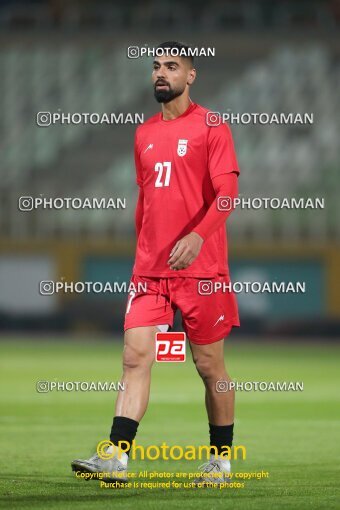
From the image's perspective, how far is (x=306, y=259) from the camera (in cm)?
4550

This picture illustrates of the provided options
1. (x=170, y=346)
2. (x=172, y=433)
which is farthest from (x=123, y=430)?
(x=172, y=433)

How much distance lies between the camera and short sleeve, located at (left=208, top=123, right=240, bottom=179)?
756 cm

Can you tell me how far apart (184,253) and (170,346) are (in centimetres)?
68

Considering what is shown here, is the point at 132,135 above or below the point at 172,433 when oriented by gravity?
above

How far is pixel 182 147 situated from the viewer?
767 cm

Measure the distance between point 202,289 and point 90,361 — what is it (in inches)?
704

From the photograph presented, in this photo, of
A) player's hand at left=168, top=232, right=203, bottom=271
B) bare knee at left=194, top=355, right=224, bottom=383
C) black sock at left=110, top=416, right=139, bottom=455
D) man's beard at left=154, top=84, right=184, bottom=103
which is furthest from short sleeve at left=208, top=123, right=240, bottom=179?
black sock at left=110, top=416, right=139, bottom=455

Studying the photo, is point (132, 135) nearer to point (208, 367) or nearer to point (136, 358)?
point (208, 367)

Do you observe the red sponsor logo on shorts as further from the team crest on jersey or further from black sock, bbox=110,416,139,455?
the team crest on jersey

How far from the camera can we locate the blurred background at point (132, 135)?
150ft

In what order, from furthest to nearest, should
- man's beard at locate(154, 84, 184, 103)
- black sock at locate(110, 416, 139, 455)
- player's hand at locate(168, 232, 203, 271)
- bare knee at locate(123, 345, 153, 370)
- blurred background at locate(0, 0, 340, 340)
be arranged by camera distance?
blurred background at locate(0, 0, 340, 340) → man's beard at locate(154, 84, 184, 103) → bare knee at locate(123, 345, 153, 370) → black sock at locate(110, 416, 139, 455) → player's hand at locate(168, 232, 203, 271)

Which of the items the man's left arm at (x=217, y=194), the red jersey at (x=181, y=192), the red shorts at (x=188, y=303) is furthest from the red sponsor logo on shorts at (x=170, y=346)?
the man's left arm at (x=217, y=194)

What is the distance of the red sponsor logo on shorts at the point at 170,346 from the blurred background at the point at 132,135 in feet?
113

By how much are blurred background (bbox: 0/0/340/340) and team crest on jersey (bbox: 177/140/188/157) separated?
34.4 meters
